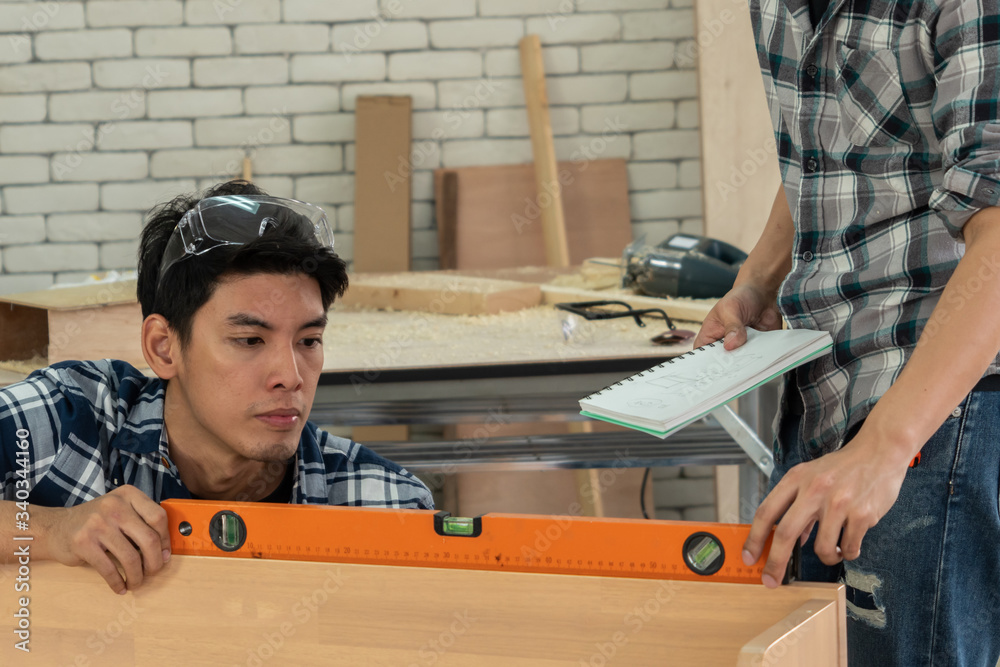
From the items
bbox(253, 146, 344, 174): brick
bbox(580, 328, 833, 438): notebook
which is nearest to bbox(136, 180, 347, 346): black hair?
bbox(580, 328, 833, 438): notebook

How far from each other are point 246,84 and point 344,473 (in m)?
2.75

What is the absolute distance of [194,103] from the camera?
151 inches

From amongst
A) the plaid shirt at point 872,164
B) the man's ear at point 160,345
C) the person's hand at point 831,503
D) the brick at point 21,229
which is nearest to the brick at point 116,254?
the brick at point 21,229

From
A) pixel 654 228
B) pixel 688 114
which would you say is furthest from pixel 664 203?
pixel 688 114

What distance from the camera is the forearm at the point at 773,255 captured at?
137 cm

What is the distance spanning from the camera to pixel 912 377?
911mm

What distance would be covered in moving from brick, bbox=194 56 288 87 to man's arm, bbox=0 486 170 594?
302 cm

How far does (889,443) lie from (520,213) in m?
3.08

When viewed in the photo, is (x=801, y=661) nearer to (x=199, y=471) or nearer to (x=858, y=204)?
(x=858, y=204)

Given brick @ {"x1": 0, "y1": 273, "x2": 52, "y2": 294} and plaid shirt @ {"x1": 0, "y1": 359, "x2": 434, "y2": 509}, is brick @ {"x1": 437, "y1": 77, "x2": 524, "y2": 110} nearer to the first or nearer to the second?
brick @ {"x1": 0, "y1": 273, "x2": 52, "y2": 294}

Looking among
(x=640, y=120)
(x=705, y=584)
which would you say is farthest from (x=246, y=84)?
(x=705, y=584)

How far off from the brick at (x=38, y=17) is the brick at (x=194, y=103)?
42cm

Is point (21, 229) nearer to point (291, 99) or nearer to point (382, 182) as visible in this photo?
point (291, 99)

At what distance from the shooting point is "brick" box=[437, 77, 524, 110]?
12.7ft
